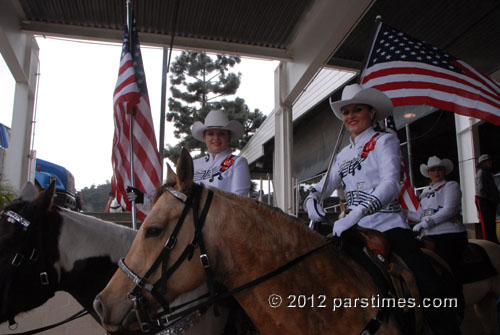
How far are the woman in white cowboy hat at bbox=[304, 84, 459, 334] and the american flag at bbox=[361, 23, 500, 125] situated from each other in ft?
3.98

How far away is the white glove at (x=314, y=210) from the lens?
95.8 inches

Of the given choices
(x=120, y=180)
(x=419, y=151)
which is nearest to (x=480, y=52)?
(x=419, y=151)

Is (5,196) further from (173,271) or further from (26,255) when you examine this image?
(173,271)

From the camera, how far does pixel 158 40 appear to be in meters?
7.77

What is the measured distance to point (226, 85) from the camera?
26188 millimetres

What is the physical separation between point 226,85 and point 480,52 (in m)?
19.7

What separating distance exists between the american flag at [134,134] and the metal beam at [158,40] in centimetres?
337

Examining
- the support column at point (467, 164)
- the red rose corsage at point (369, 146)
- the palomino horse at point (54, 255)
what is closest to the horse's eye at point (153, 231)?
the palomino horse at point (54, 255)

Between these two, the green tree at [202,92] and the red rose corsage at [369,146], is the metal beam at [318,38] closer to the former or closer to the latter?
the red rose corsage at [369,146]

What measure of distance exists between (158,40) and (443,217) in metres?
6.62

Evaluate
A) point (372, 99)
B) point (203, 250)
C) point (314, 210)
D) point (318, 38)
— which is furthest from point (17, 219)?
point (318, 38)

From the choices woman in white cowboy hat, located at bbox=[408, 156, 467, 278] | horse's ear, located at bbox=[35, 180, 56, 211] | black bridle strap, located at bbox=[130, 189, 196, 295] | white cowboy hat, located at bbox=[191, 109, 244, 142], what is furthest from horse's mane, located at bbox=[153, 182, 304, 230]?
woman in white cowboy hat, located at bbox=[408, 156, 467, 278]

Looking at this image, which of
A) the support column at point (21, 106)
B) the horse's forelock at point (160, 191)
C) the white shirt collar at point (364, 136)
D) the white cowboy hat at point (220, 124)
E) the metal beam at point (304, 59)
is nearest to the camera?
the horse's forelock at point (160, 191)

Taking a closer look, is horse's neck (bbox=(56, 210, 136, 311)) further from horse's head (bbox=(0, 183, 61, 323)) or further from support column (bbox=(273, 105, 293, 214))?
support column (bbox=(273, 105, 293, 214))
